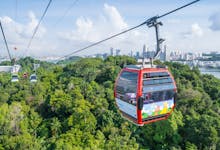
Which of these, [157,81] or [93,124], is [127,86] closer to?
[157,81]

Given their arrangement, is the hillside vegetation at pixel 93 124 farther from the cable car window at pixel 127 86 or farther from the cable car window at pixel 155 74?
the cable car window at pixel 155 74

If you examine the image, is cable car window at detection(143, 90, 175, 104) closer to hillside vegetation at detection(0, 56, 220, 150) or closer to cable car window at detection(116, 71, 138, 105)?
cable car window at detection(116, 71, 138, 105)

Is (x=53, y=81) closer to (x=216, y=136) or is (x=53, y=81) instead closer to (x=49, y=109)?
(x=49, y=109)

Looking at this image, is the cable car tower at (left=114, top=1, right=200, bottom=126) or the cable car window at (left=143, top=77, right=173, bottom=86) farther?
the cable car window at (left=143, top=77, right=173, bottom=86)

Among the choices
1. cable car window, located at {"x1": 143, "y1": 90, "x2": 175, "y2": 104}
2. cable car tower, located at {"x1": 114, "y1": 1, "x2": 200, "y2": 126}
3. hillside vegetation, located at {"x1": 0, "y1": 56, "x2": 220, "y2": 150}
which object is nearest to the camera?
cable car tower, located at {"x1": 114, "y1": 1, "x2": 200, "y2": 126}

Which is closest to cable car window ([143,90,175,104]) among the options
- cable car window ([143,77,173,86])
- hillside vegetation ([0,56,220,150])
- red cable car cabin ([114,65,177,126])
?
red cable car cabin ([114,65,177,126])

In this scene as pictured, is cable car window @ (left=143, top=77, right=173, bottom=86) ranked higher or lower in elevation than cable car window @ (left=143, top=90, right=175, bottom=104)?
higher

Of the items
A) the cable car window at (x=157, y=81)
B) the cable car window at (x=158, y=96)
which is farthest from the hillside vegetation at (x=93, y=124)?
the cable car window at (x=157, y=81)
